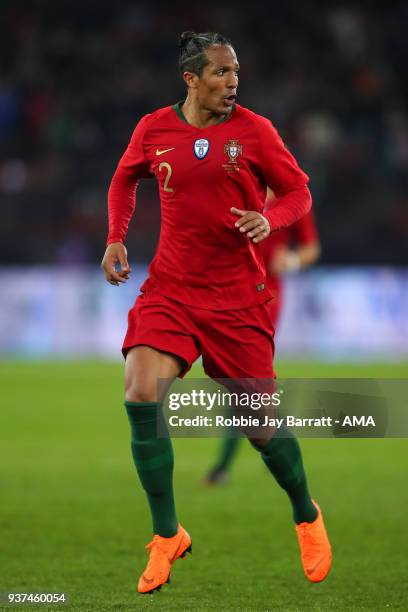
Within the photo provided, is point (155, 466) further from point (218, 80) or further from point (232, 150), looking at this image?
point (218, 80)

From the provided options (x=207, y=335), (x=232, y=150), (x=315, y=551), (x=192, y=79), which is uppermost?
(x=192, y=79)

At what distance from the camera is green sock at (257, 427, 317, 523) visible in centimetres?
482

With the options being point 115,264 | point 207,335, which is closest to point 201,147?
point 115,264

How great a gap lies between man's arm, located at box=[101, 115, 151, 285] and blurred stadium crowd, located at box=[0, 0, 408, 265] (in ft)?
40.6

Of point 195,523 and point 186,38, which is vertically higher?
point 186,38

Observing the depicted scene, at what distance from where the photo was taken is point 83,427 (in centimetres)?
1050

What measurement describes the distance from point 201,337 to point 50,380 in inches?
381

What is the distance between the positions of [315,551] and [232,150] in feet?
5.53

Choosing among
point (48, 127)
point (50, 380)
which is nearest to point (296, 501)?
point (50, 380)

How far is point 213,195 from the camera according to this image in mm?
4621

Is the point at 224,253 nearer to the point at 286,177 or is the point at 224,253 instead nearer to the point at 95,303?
the point at 286,177

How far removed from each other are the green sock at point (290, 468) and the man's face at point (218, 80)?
1.40 m

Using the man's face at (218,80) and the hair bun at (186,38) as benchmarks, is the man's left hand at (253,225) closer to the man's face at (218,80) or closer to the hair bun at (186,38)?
the man's face at (218,80)

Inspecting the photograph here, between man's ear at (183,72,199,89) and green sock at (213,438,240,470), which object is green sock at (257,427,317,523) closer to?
man's ear at (183,72,199,89)
